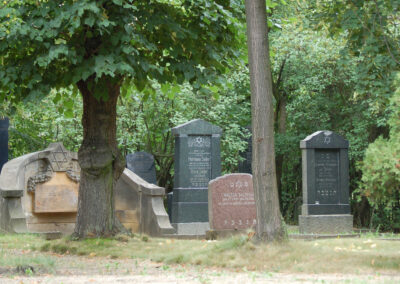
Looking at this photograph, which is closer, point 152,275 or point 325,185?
point 152,275

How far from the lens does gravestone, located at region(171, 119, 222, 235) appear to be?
18734 millimetres

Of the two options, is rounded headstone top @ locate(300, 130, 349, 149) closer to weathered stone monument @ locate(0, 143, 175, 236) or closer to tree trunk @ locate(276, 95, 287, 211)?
weathered stone monument @ locate(0, 143, 175, 236)

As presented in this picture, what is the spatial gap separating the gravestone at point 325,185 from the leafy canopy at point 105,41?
6644mm

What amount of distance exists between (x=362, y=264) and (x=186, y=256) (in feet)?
9.12

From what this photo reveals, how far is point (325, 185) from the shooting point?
19969mm

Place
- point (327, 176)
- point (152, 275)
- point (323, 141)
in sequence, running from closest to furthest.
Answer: point (152, 275), point (323, 141), point (327, 176)

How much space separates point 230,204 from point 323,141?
→ 468 centimetres

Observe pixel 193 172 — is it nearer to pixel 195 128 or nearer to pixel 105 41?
pixel 195 128

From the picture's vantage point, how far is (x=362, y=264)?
9.79m

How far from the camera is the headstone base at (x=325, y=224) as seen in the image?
19312 millimetres

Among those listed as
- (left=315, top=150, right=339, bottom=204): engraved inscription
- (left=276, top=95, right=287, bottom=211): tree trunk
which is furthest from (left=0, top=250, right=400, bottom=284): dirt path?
(left=276, top=95, right=287, bottom=211): tree trunk

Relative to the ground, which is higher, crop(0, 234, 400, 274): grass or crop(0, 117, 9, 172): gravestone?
crop(0, 117, 9, 172): gravestone

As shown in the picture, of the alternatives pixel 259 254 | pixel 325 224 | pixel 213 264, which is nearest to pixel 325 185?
pixel 325 224

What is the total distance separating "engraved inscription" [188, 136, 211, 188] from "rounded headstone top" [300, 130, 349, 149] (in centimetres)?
278
